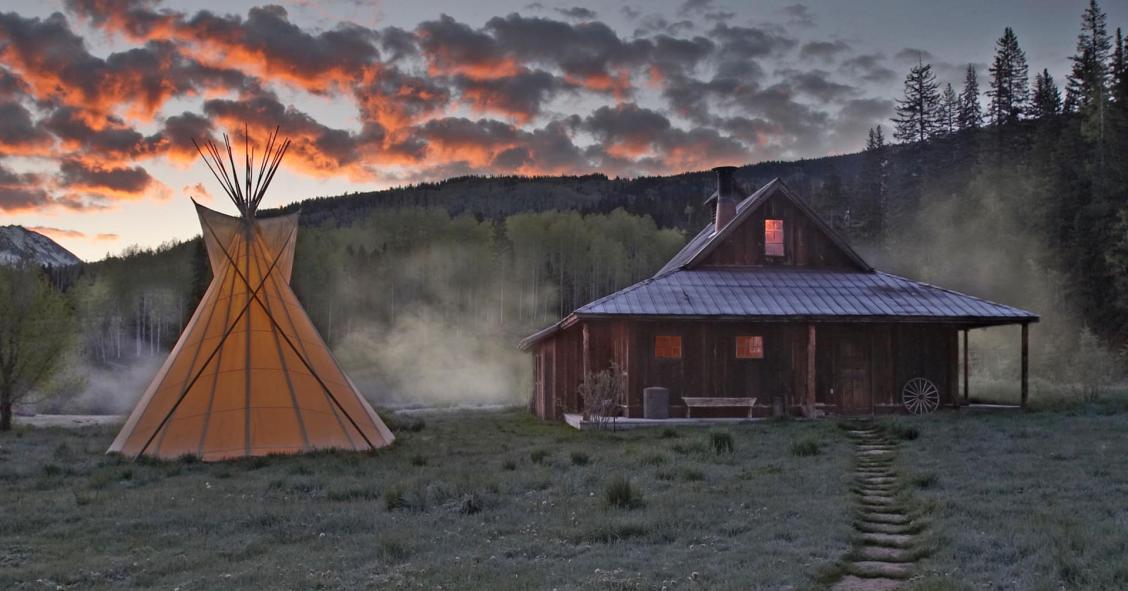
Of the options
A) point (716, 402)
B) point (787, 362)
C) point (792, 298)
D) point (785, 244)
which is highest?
point (785, 244)

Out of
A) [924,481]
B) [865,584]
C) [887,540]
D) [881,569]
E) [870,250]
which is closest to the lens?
[865,584]

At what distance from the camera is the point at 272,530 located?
9.08 metres

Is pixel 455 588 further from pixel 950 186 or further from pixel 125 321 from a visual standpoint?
pixel 125 321

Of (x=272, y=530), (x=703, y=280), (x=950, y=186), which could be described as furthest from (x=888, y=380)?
(x=950, y=186)

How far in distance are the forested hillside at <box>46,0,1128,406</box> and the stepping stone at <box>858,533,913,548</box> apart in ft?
108

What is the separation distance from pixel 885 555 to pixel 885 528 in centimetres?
119

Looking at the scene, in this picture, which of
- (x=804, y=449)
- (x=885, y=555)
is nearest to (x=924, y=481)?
(x=804, y=449)

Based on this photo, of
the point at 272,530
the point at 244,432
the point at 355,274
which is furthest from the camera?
the point at 355,274

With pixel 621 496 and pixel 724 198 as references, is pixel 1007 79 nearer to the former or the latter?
pixel 724 198

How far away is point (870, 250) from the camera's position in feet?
214

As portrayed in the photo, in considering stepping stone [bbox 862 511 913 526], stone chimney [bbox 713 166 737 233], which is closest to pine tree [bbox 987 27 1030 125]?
stone chimney [bbox 713 166 737 233]

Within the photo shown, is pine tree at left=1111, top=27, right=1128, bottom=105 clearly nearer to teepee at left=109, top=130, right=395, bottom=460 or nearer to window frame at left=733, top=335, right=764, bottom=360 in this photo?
window frame at left=733, top=335, right=764, bottom=360

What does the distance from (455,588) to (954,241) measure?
5776 centimetres

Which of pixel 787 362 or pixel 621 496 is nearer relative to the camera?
pixel 621 496
